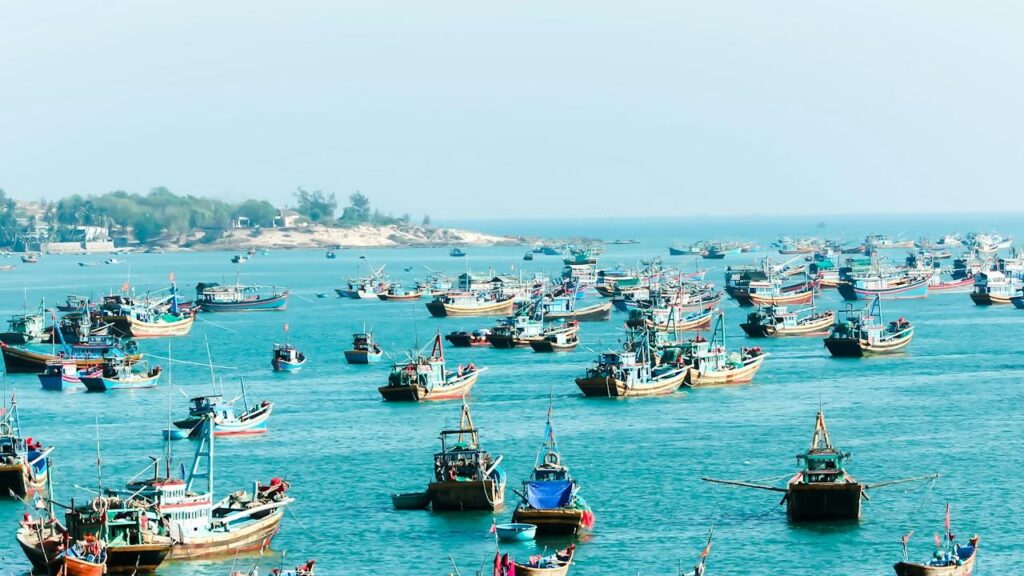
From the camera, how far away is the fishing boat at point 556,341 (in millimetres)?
124438

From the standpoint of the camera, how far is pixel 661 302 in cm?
15012

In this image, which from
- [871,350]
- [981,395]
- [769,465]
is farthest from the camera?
[871,350]

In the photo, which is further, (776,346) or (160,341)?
(160,341)

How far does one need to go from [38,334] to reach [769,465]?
76517 mm

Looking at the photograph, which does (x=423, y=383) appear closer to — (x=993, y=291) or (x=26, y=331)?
(x=26, y=331)

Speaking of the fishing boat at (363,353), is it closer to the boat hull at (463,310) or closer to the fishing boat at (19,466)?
the boat hull at (463,310)

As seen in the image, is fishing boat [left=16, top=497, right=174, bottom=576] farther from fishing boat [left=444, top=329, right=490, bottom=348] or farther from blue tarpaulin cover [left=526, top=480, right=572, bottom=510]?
fishing boat [left=444, top=329, right=490, bottom=348]

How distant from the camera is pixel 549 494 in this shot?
56.7m

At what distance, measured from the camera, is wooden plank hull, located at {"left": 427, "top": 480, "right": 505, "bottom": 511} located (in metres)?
59.9

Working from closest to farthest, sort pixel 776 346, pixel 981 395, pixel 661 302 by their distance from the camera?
pixel 981 395 < pixel 776 346 < pixel 661 302

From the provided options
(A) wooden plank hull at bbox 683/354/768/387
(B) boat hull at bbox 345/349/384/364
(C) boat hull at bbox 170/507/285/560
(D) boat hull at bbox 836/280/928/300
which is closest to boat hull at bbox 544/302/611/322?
(D) boat hull at bbox 836/280/928/300

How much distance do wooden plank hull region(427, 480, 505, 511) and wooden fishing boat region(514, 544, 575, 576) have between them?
8.34m

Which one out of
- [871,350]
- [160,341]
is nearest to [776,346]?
[871,350]

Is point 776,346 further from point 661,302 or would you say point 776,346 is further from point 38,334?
point 38,334
